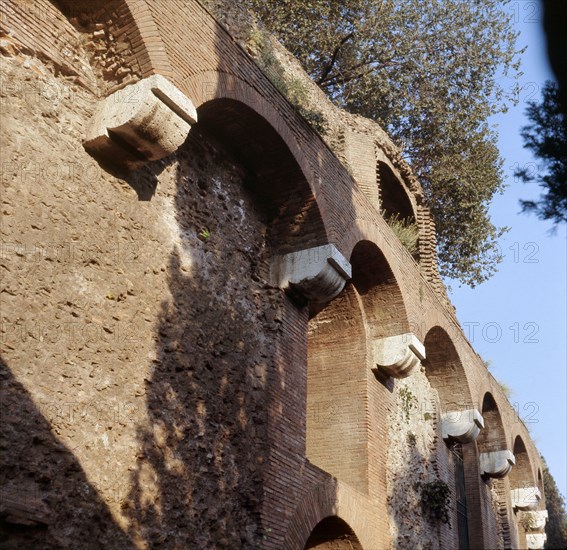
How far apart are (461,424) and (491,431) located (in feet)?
9.66

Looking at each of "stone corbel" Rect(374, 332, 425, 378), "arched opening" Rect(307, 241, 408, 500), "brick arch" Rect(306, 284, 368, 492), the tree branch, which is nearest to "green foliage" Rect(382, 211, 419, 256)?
"arched opening" Rect(307, 241, 408, 500)

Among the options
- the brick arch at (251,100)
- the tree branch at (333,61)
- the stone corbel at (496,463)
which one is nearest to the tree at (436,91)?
the tree branch at (333,61)

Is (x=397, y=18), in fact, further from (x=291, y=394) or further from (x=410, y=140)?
(x=291, y=394)

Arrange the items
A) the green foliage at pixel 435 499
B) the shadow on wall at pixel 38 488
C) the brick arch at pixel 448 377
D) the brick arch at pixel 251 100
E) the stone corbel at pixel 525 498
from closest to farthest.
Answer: the shadow on wall at pixel 38 488 < the brick arch at pixel 251 100 < the green foliage at pixel 435 499 < the brick arch at pixel 448 377 < the stone corbel at pixel 525 498

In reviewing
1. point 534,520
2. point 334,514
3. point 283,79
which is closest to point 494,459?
point 534,520

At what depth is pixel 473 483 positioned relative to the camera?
14.2m

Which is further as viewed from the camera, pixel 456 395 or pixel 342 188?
pixel 456 395

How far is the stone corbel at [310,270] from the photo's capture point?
8.33 metres

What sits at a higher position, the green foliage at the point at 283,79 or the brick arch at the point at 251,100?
the green foliage at the point at 283,79

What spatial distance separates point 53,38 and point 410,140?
13.8 metres

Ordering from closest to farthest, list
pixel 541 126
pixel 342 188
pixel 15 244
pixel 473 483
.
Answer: pixel 541 126 → pixel 15 244 → pixel 342 188 → pixel 473 483

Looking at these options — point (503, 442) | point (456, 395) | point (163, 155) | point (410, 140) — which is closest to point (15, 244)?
point (163, 155)

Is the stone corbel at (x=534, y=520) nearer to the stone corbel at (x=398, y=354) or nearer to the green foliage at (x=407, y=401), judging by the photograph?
the green foliage at (x=407, y=401)

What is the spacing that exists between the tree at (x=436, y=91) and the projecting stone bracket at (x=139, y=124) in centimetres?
1242
